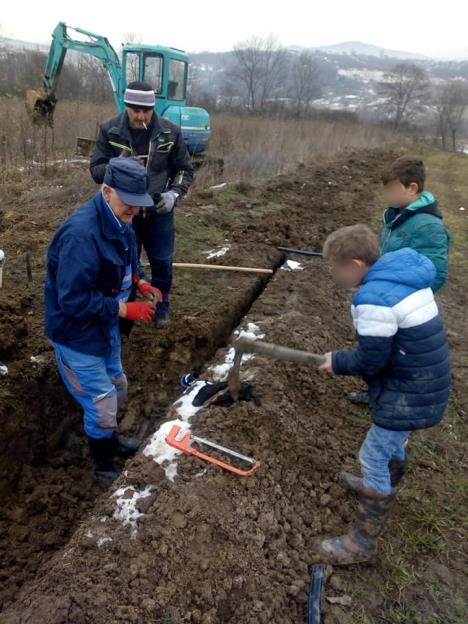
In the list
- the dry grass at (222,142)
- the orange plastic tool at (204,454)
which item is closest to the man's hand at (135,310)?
the orange plastic tool at (204,454)

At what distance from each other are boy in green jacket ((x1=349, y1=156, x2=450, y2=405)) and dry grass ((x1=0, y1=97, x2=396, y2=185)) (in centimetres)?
782

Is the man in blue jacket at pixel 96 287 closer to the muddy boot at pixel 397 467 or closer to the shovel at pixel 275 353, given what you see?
the shovel at pixel 275 353

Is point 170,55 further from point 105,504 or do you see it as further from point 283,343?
point 105,504

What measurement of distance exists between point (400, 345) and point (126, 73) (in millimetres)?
11309

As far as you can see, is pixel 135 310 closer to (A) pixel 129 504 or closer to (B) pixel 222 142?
(A) pixel 129 504

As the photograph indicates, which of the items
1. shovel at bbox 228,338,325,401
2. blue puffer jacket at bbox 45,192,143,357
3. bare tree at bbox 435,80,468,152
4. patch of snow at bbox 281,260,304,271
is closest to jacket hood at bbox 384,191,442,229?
shovel at bbox 228,338,325,401

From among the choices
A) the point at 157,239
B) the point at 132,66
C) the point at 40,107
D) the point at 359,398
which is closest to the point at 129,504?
the point at 359,398

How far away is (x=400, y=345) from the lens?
2.18 m

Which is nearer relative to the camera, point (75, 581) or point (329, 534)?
point (75, 581)

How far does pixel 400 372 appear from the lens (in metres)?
2.25

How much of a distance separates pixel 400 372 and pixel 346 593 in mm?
1202

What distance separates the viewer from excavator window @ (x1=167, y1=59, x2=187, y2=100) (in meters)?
11.6

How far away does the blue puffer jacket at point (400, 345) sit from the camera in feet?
6.84

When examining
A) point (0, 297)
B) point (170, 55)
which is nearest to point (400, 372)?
point (0, 297)
